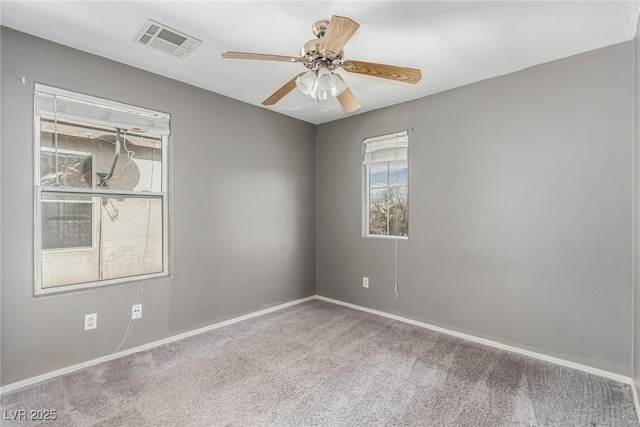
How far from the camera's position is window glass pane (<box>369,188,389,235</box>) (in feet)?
12.3

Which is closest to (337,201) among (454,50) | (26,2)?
(454,50)

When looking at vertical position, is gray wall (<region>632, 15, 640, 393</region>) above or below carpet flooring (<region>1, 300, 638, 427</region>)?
above

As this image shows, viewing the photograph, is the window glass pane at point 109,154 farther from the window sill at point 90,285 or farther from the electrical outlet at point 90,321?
the electrical outlet at point 90,321

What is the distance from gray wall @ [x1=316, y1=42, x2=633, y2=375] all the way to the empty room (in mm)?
16

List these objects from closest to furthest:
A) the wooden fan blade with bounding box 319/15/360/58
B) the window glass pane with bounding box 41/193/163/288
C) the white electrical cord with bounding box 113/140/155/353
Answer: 1. the wooden fan blade with bounding box 319/15/360/58
2. the window glass pane with bounding box 41/193/163/288
3. the white electrical cord with bounding box 113/140/155/353

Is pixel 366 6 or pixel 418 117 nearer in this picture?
pixel 366 6

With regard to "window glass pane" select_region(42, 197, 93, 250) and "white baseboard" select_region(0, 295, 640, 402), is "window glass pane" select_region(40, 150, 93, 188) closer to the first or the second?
"window glass pane" select_region(42, 197, 93, 250)

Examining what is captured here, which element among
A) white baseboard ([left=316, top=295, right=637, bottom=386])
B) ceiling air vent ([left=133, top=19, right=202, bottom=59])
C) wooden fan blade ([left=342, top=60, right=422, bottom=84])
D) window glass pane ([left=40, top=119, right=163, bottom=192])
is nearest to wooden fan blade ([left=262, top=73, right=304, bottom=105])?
wooden fan blade ([left=342, top=60, right=422, bottom=84])

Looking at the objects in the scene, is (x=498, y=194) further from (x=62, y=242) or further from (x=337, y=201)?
(x=62, y=242)

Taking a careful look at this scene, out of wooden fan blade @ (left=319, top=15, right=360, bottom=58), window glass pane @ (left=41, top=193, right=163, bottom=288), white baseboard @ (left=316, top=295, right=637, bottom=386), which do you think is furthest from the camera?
window glass pane @ (left=41, top=193, right=163, bottom=288)

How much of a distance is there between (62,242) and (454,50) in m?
3.34

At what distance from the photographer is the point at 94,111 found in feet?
8.25

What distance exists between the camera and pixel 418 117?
338 centimetres

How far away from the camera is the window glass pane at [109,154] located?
7.70 feet
